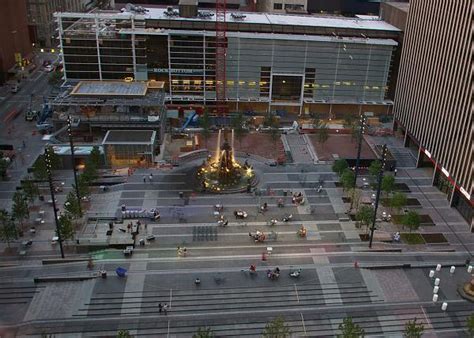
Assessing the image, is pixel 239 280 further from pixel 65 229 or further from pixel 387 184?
pixel 387 184

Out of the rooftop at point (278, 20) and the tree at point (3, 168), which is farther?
the rooftop at point (278, 20)

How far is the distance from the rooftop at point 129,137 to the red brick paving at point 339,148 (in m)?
38.2

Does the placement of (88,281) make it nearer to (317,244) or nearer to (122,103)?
(317,244)

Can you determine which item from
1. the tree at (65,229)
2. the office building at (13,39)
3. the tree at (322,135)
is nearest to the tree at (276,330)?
the tree at (65,229)

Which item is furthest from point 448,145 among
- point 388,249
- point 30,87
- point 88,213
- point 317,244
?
point 30,87

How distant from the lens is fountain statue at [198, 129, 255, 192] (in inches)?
3739

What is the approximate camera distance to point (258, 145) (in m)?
117

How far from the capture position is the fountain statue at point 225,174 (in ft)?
312

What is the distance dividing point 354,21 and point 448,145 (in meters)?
72.8

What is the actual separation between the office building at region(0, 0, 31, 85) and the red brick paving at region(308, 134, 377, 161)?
102486 mm

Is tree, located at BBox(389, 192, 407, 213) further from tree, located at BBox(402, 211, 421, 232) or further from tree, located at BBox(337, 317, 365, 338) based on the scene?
tree, located at BBox(337, 317, 365, 338)

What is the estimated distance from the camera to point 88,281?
218ft

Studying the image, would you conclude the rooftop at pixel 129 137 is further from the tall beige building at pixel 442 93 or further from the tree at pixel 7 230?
the tall beige building at pixel 442 93

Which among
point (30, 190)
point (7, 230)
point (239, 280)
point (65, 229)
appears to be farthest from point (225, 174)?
point (7, 230)
